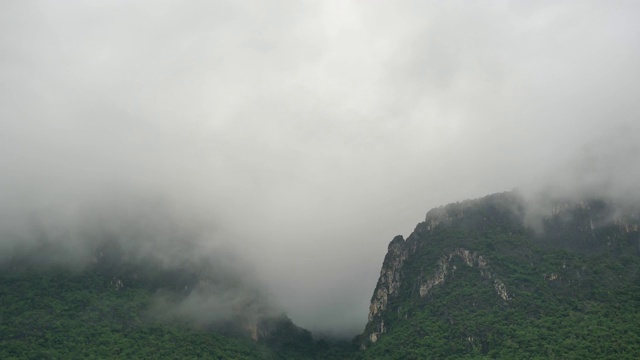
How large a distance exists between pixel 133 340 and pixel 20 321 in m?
34.8

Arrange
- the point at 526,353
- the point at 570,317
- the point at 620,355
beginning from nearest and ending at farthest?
1. the point at 620,355
2. the point at 526,353
3. the point at 570,317

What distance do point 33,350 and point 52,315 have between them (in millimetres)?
19311

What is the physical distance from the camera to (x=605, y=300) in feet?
638

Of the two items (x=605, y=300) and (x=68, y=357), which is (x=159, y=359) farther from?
(x=605, y=300)

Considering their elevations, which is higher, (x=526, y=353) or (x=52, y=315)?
(x=52, y=315)

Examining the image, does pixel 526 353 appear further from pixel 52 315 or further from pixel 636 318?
pixel 52 315

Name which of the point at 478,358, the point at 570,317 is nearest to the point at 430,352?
the point at 478,358

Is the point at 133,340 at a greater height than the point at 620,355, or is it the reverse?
the point at 133,340

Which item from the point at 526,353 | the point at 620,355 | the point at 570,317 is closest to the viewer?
the point at 620,355

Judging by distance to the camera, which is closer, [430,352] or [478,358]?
[478,358]

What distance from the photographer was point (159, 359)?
190500 mm

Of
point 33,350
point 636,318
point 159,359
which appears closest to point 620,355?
point 636,318

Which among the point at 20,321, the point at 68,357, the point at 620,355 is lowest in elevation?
the point at 620,355

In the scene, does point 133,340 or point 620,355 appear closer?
point 620,355
